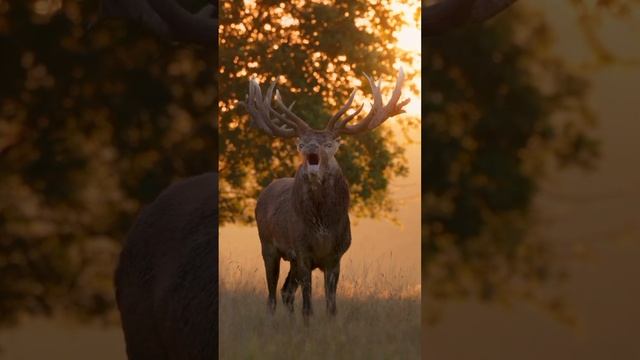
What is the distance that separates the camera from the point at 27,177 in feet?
30.3

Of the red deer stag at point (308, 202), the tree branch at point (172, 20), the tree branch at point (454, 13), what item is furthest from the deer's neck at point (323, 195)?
the tree branch at point (172, 20)

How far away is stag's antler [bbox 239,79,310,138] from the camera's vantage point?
548 centimetres

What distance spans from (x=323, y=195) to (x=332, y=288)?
463mm

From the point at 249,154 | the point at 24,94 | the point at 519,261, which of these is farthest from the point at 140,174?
the point at 249,154

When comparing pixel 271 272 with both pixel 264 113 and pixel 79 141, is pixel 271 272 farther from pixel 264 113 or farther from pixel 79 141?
pixel 79 141

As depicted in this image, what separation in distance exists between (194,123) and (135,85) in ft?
2.01

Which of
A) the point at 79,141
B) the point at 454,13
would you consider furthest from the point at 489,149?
the point at 79,141

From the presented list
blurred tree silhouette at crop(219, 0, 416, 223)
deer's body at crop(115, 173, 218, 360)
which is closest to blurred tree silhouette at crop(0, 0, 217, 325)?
deer's body at crop(115, 173, 218, 360)

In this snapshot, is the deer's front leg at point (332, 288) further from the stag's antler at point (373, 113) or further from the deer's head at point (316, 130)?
the stag's antler at point (373, 113)

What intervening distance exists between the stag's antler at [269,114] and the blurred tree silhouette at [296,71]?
38mm

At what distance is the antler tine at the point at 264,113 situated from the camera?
5.49 metres

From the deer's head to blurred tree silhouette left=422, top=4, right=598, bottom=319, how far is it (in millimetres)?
3860

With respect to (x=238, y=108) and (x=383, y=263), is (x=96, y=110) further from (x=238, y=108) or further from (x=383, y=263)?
(x=383, y=263)

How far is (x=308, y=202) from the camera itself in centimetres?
552
